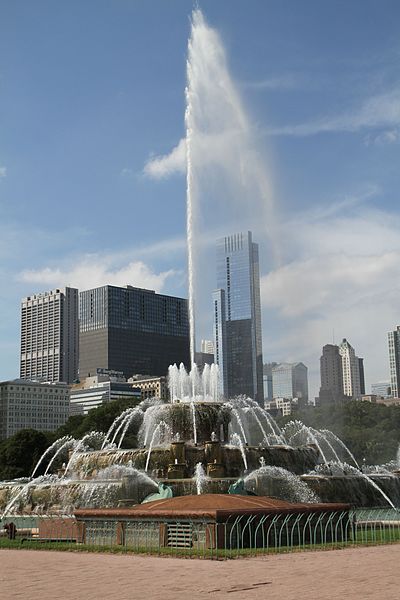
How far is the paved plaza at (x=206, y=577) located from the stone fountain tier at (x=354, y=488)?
19251 mm

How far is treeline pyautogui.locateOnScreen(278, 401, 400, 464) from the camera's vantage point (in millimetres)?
104062

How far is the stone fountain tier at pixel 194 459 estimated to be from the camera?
153ft

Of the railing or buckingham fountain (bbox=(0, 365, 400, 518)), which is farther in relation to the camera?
buckingham fountain (bbox=(0, 365, 400, 518))

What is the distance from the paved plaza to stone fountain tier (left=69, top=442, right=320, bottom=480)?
21.2 m

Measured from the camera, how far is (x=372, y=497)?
5009 centimetres

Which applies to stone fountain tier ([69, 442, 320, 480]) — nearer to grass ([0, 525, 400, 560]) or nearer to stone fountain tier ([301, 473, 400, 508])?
stone fountain tier ([301, 473, 400, 508])

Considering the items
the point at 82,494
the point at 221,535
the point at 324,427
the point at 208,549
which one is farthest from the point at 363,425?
the point at 208,549

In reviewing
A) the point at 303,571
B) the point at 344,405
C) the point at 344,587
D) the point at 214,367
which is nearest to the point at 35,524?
the point at 303,571

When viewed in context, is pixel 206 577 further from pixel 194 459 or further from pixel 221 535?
pixel 194 459

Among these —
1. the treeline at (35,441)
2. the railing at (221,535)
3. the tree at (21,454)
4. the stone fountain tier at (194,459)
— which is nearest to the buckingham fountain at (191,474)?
the stone fountain tier at (194,459)

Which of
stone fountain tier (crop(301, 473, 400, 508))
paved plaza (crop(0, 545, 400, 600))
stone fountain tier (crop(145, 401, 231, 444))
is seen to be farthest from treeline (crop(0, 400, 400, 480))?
paved plaza (crop(0, 545, 400, 600))

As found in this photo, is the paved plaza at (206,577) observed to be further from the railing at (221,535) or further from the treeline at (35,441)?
the treeline at (35,441)

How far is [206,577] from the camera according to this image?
63.1 feet

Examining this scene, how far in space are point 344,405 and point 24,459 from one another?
4939cm
